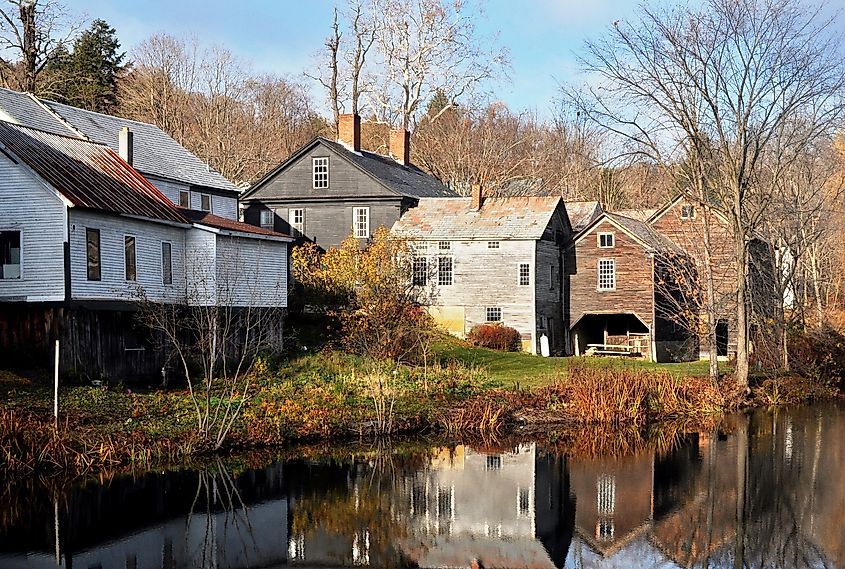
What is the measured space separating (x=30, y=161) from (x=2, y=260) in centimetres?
287

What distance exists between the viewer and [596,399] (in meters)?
29.5

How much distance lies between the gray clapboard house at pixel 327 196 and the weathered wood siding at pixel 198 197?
460cm

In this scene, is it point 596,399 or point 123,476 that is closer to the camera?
point 123,476

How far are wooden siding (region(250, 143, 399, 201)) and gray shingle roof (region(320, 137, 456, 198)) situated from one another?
0.37 meters

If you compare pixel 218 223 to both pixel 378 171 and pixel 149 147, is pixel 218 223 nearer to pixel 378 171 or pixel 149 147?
pixel 149 147

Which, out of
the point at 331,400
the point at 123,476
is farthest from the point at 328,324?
the point at 123,476

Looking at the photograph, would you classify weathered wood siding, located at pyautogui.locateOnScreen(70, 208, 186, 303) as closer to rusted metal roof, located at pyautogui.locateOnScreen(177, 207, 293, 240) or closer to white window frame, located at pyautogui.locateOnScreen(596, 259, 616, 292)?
rusted metal roof, located at pyautogui.locateOnScreen(177, 207, 293, 240)

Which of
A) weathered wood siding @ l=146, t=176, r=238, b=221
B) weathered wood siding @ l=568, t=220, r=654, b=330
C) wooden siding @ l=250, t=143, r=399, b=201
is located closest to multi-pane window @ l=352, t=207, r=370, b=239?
wooden siding @ l=250, t=143, r=399, b=201

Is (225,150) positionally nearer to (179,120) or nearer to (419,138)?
(179,120)

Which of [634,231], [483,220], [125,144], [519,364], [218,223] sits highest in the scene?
[125,144]

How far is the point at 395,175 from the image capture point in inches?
2196

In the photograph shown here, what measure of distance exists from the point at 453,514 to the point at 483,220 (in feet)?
103

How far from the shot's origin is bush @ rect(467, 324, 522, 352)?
4741cm

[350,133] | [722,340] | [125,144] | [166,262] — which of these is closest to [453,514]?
[166,262]
